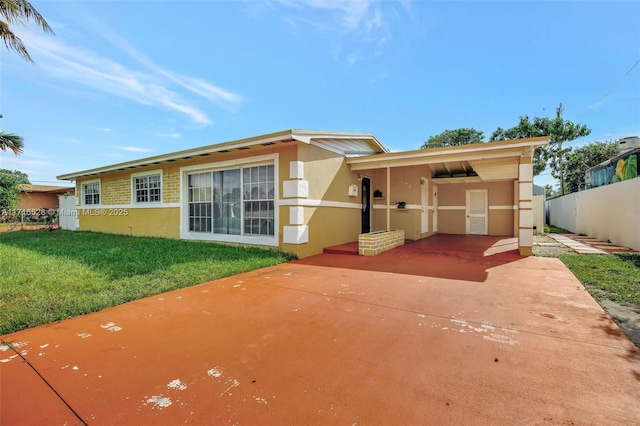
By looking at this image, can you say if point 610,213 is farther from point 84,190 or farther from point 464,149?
point 84,190

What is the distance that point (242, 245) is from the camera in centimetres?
815

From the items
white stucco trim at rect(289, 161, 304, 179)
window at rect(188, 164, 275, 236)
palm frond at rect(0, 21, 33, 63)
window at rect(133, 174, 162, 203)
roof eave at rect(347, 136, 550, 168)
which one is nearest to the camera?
roof eave at rect(347, 136, 550, 168)

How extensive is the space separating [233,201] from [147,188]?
16.1ft

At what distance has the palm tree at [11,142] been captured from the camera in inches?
391

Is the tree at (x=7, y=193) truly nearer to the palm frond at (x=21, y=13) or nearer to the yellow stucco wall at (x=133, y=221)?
the yellow stucco wall at (x=133, y=221)

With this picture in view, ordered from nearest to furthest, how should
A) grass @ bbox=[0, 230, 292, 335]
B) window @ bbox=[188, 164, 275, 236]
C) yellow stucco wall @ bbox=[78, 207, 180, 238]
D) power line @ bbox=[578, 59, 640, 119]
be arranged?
grass @ bbox=[0, 230, 292, 335]
window @ bbox=[188, 164, 275, 236]
power line @ bbox=[578, 59, 640, 119]
yellow stucco wall @ bbox=[78, 207, 180, 238]

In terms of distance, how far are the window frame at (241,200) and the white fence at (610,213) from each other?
946cm

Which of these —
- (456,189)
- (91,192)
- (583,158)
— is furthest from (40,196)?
(583,158)

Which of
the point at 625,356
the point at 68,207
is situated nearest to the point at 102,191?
the point at 68,207

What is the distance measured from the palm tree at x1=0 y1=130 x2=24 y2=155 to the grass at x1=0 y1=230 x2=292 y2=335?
13.7 ft

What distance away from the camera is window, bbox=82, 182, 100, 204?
13531 mm

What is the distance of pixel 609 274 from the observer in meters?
5.08

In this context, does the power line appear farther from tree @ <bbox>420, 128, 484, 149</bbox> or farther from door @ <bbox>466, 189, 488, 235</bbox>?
tree @ <bbox>420, 128, 484, 149</bbox>

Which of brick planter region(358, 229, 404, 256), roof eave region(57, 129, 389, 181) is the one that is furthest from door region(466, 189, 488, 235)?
brick planter region(358, 229, 404, 256)
